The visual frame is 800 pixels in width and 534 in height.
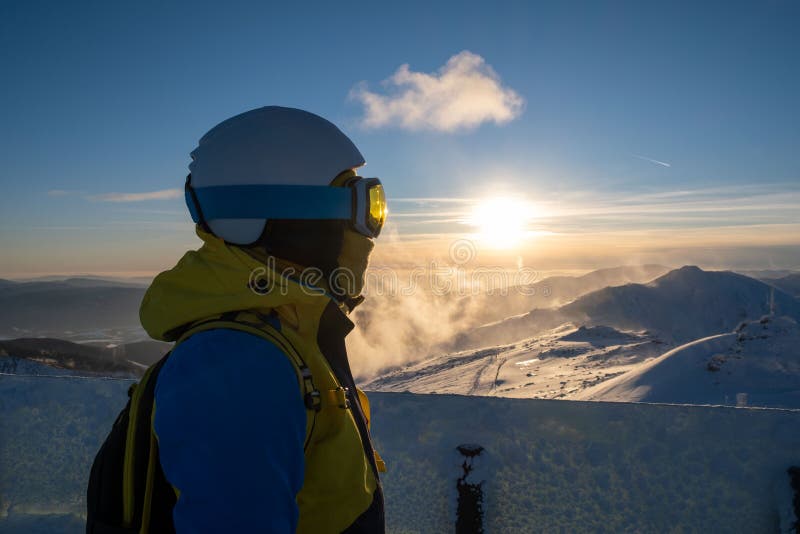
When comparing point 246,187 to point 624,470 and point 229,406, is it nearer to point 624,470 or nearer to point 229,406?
point 229,406

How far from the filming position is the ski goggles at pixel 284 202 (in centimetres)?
178

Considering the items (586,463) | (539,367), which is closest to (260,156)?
(586,463)

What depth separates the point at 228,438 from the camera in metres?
1.23

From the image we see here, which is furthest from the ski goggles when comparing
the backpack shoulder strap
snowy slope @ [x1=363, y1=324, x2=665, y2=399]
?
snowy slope @ [x1=363, y1=324, x2=665, y2=399]

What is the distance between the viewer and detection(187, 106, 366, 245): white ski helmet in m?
1.81

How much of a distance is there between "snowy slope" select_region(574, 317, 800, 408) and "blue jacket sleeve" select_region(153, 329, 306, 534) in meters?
7.84

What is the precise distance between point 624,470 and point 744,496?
2.66ft

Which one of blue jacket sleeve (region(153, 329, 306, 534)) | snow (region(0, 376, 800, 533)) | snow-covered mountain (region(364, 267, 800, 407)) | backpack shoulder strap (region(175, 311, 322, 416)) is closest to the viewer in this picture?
blue jacket sleeve (region(153, 329, 306, 534))

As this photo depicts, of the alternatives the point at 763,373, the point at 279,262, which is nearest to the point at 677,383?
the point at 763,373

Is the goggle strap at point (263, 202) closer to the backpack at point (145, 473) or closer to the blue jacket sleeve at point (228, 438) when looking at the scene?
the backpack at point (145, 473)

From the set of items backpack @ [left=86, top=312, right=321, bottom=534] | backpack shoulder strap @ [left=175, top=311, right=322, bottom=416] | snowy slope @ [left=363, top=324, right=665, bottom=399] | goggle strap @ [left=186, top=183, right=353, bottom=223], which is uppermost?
goggle strap @ [left=186, top=183, right=353, bottom=223]

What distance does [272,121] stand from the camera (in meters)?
1.90

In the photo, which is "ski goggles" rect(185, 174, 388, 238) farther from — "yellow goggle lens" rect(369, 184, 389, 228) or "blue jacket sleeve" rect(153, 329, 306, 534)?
"blue jacket sleeve" rect(153, 329, 306, 534)

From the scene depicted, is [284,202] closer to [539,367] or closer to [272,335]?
[272,335]
